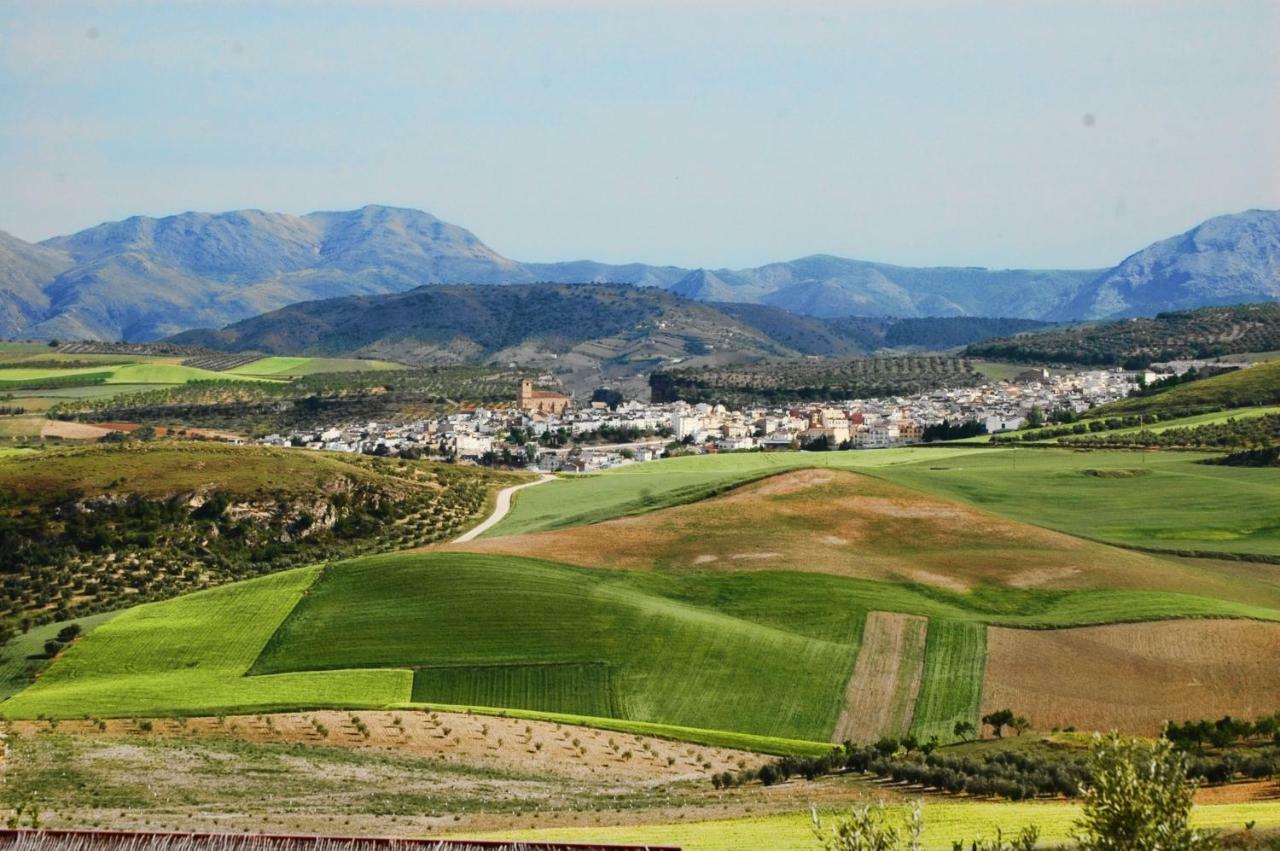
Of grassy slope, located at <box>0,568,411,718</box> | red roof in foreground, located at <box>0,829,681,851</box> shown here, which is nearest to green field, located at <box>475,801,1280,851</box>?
red roof in foreground, located at <box>0,829,681,851</box>

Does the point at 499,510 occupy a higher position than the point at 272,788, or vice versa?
the point at 272,788

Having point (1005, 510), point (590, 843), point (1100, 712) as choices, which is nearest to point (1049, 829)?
point (590, 843)

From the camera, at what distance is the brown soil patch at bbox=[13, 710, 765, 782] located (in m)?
44.3

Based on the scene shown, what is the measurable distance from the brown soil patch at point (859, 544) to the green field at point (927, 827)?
35538 millimetres

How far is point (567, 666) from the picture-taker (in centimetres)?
5719

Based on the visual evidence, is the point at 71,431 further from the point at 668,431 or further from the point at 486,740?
the point at 486,740

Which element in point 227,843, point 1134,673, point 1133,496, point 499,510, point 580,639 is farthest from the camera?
point 499,510

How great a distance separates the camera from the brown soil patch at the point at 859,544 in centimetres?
6894

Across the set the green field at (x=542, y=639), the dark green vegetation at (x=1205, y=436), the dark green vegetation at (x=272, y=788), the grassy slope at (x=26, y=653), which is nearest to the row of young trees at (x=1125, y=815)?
the dark green vegetation at (x=272, y=788)

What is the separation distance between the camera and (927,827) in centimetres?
3108

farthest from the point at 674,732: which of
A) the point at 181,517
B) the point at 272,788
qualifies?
the point at 181,517

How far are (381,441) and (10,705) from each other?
109m

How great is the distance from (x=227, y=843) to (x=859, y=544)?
165 ft

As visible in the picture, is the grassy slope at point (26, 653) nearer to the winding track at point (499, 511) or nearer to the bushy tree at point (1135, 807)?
the winding track at point (499, 511)
